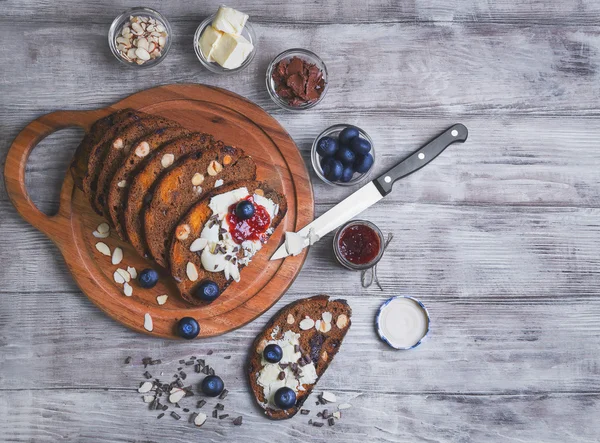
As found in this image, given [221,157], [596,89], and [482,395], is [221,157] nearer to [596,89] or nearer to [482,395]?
[482,395]

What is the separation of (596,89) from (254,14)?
5.22 feet

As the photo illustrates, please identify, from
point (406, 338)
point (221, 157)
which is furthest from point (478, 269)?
point (221, 157)

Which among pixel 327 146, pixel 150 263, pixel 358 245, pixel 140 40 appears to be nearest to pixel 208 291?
pixel 150 263

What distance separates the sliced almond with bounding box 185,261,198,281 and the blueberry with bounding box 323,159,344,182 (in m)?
0.67

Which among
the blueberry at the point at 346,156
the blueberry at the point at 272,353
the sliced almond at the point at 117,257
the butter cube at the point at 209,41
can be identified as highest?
the butter cube at the point at 209,41

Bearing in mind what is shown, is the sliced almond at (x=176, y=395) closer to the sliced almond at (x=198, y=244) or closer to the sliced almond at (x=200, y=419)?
the sliced almond at (x=200, y=419)

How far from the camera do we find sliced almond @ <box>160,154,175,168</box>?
2498 mm

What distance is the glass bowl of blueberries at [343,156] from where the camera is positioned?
2.58 m

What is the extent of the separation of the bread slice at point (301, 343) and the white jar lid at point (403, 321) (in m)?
0.16

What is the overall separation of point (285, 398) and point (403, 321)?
2.03 feet

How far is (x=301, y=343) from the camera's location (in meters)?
2.67

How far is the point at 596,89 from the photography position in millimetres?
2846

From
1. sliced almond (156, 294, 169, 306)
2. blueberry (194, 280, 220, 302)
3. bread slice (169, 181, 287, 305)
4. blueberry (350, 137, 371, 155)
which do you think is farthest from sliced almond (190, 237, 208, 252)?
blueberry (350, 137, 371, 155)

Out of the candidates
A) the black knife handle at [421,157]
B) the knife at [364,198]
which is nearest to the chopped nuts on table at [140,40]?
the knife at [364,198]
